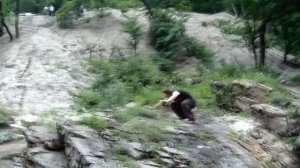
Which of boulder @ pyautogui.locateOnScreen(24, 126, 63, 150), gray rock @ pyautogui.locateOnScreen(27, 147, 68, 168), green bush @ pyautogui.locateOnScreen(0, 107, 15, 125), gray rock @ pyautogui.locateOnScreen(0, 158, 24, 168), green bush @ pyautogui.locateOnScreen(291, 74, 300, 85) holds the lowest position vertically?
green bush @ pyautogui.locateOnScreen(291, 74, 300, 85)

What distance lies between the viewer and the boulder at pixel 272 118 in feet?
47.3

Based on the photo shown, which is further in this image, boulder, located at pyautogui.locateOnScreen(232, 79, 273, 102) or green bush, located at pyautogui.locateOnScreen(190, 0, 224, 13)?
green bush, located at pyautogui.locateOnScreen(190, 0, 224, 13)

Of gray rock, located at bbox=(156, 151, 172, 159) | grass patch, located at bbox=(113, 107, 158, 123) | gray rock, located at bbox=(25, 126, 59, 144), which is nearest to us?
gray rock, located at bbox=(156, 151, 172, 159)

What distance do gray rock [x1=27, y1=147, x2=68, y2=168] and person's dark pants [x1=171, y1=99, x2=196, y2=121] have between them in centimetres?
335

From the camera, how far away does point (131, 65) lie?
2097 cm

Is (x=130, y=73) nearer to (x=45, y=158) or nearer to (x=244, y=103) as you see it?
(x=244, y=103)

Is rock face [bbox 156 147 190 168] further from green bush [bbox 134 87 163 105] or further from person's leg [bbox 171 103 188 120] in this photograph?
green bush [bbox 134 87 163 105]

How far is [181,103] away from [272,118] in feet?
8.65

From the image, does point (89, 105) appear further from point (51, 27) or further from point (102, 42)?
point (51, 27)

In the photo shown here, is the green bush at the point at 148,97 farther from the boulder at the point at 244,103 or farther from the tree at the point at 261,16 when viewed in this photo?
the tree at the point at 261,16

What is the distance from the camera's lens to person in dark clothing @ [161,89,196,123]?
13812mm

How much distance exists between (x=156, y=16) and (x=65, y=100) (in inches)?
329

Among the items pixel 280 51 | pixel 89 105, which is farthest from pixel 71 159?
pixel 280 51

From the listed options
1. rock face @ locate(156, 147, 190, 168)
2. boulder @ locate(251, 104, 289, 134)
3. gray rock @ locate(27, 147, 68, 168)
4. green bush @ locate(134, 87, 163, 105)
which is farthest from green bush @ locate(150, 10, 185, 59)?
gray rock @ locate(27, 147, 68, 168)
